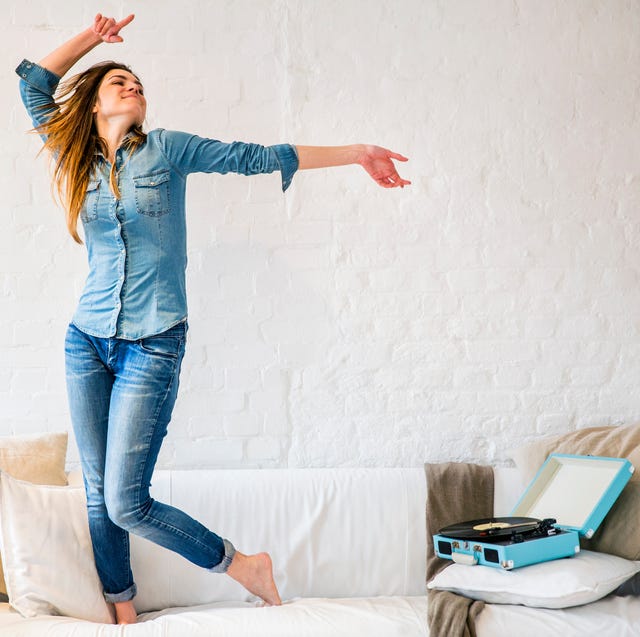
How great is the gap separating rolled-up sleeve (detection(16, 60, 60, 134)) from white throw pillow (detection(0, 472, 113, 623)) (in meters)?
1.08

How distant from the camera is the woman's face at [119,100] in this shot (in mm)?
2357

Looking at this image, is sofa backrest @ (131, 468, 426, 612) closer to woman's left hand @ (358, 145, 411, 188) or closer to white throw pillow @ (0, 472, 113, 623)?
white throw pillow @ (0, 472, 113, 623)

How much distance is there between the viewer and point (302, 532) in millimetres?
→ 2633

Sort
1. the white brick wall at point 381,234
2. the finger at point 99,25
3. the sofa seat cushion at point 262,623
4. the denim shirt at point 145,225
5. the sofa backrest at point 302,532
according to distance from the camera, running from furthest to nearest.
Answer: the white brick wall at point 381,234 < the sofa backrest at point 302,532 < the finger at point 99,25 < the denim shirt at point 145,225 < the sofa seat cushion at point 262,623

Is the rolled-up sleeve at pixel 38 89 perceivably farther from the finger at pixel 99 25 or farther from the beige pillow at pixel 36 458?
the beige pillow at pixel 36 458

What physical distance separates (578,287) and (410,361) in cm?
68

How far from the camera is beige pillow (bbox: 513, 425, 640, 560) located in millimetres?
2459

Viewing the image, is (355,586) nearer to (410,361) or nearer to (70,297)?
(410,361)

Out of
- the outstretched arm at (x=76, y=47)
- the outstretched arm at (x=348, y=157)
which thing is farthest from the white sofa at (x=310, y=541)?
the outstretched arm at (x=76, y=47)

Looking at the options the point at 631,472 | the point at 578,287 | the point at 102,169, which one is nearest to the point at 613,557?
the point at 631,472

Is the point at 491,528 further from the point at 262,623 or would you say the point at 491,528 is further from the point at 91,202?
the point at 91,202

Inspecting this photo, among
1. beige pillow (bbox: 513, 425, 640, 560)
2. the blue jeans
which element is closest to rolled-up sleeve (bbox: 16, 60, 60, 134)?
the blue jeans

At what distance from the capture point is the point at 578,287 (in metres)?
3.00

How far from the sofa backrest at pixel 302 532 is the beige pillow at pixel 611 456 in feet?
1.31
